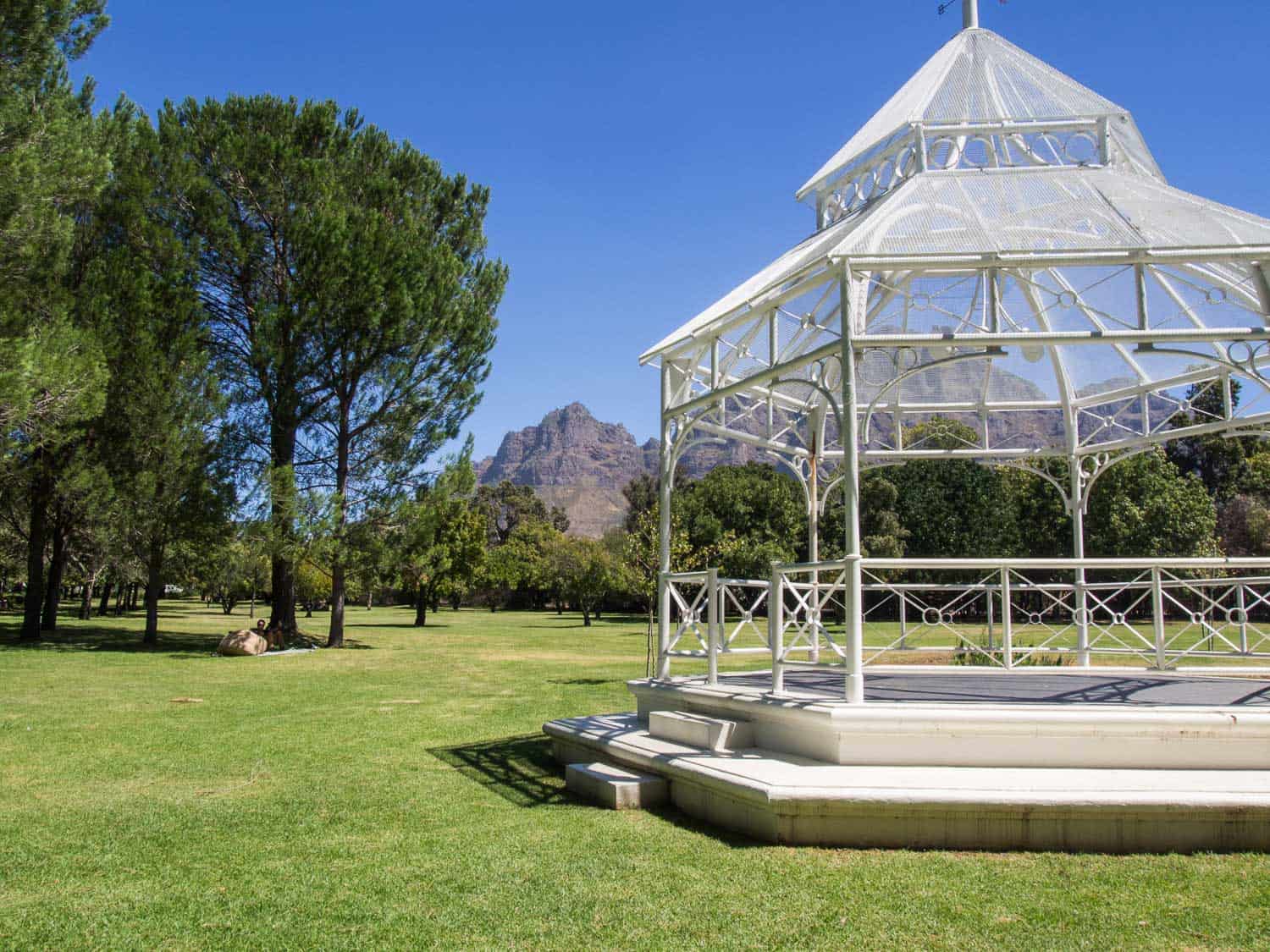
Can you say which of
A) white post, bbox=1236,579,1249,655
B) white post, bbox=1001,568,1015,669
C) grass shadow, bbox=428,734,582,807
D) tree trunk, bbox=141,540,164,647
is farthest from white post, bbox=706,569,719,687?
tree trunk, bbox=141,540,164,647

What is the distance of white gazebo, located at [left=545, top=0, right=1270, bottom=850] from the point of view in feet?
19.2

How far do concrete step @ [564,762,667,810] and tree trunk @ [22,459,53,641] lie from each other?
897 inches

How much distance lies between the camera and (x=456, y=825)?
257 inches

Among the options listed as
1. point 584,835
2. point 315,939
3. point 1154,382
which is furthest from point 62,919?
point 1154,382

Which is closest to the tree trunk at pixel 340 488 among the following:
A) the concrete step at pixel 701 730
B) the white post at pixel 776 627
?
the concrete step at pixel 701 730

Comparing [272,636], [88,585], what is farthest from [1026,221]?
[88,585]

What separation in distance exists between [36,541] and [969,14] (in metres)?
25.6

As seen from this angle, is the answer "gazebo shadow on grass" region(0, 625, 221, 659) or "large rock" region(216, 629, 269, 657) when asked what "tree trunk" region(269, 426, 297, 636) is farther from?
"gazebo shadow on grass" region(0, 625, 221, 659)

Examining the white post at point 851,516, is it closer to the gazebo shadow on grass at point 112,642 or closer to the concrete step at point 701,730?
the concrete step at point 701,730

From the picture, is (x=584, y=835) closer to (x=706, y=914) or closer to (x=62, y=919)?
(x=706, y=914)

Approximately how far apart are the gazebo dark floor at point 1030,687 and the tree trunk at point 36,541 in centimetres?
2226

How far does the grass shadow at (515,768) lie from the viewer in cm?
759

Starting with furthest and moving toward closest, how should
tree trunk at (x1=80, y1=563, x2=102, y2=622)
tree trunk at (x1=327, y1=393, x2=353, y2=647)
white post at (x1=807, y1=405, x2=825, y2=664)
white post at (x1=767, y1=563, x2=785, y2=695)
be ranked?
tree trunk at (x1=80, y1=563, x2=102, y2=622) → tree trunk at (x1=327, y1=393, x2=353, y2=647) → white post at (x1=807, y1=405, x2=825, y2=664) → white post at (x1=767, y1=563, x2=785, y2=695)

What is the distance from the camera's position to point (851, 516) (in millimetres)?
6918
